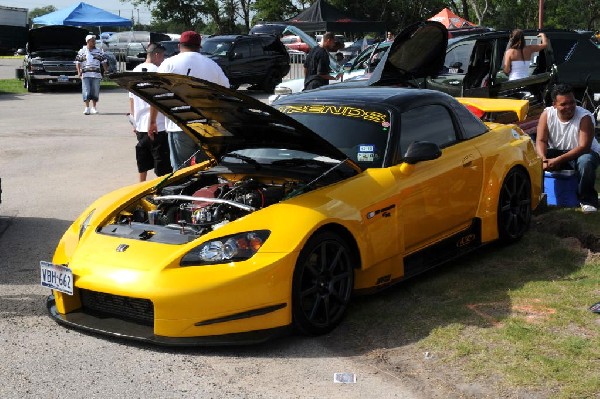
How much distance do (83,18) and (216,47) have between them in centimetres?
1208

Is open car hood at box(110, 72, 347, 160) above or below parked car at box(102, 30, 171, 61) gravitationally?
above

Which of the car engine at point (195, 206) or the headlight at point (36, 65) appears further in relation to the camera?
the headlight at point (36, 65)

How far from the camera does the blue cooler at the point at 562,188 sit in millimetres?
9148

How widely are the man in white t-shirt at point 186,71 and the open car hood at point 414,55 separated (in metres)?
3.04

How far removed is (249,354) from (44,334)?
4.55 feet

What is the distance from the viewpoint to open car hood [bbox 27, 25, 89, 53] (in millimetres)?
26969

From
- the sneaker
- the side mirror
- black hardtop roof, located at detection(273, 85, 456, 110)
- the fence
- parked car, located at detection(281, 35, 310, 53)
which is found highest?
black hardtop roof, located at detection(273, 85, 456, 110)

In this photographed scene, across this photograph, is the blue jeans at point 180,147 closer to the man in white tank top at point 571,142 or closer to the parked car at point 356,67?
the man in white tank top at point 571,142

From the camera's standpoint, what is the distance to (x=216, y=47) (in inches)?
1038

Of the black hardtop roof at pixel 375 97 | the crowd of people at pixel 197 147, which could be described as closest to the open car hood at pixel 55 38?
the crowd of people at pixel 197 147

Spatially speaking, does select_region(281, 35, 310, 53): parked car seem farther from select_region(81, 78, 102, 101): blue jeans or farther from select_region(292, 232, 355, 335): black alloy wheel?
select_region(292, 232, 355, 335): black alloy wheel

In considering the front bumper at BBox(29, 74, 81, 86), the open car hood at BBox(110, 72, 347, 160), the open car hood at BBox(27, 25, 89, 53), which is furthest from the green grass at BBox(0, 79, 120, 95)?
the open car hood at BBox(110, 72, 347, 160)

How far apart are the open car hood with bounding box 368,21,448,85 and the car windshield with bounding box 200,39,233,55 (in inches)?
568

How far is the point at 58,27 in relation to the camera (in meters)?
27.5
